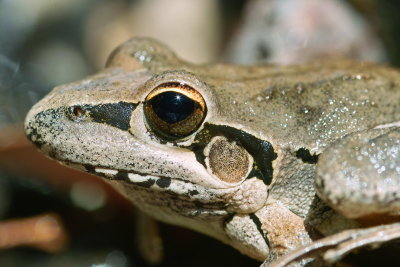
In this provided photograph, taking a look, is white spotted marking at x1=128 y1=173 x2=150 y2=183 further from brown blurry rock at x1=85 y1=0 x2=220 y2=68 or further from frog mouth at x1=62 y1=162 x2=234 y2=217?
brown blurry rock at x1=85 y1=0 x2=220 y2=68

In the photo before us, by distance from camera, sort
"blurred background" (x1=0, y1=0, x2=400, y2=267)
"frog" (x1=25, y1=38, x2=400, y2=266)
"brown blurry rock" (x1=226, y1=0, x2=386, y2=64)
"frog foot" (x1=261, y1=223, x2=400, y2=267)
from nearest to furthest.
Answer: "frog foot" (x1=261, y1=223, x2=400, y2=267), "frog" (x1=25, y1=38, x2=400, y2=266), "blurred background" (x1=0, y1=0, x2=400, y2=267), "brown blurry rock" (x1=226, y1=0, x2=386, y2=64)

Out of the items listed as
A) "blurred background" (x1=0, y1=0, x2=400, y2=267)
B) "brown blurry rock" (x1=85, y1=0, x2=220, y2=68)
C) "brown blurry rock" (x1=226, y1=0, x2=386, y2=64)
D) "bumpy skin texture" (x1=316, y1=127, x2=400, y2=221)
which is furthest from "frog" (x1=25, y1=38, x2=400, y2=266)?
"brown blurry rock" (x1=85, y1=0, x2=220, y2=68)

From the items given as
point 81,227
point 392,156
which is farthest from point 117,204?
point 392,156

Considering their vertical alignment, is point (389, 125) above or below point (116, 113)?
above

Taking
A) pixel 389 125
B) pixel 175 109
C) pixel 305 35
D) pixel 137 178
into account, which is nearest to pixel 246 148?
pixel 175 109

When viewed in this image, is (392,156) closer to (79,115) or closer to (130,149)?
(130,149)

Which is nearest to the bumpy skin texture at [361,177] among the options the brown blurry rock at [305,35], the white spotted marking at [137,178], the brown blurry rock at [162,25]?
the white spotted marking at [137,178]

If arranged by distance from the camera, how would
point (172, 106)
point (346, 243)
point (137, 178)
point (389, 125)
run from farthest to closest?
point (389, 125) → point (137, 178) → point (172, 106) → point (346, 243)

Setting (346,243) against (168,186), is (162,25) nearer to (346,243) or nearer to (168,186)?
(168,186)
